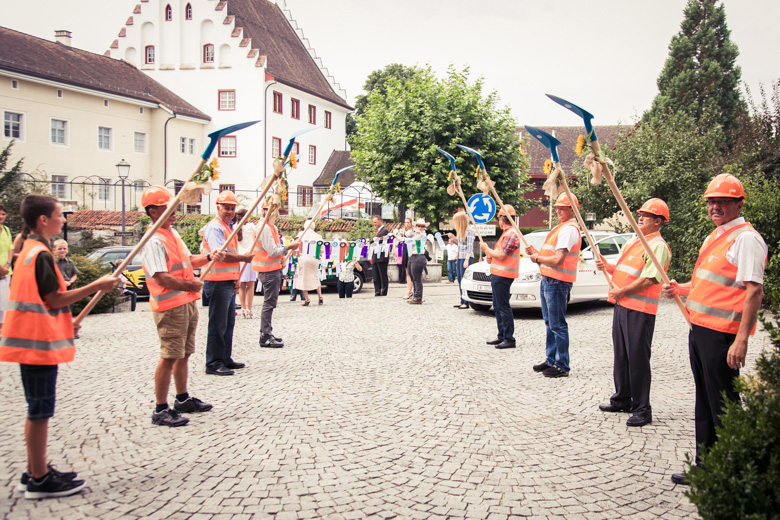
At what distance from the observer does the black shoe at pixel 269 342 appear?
905 cm

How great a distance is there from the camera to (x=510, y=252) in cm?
893

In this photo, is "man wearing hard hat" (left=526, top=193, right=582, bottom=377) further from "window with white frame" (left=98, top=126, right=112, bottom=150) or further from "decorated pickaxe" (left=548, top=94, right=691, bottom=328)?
"window with white frame" (left=98, top=126, right=112, bottom=150)

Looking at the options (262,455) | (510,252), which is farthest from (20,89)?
(262,455)

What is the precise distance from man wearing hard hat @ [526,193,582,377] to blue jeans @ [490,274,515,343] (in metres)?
1.61

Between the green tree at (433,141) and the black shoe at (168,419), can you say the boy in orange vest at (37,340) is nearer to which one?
the black shoe at (168,419)


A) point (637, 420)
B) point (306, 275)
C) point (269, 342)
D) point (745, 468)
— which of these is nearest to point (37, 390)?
point (745, 468)

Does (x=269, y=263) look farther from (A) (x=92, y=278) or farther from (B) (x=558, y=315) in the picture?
(A) (x=92, y=278)

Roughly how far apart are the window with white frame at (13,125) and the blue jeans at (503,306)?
28352mm

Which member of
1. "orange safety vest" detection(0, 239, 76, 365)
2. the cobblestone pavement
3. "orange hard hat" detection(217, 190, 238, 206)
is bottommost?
the cobblestone pavement

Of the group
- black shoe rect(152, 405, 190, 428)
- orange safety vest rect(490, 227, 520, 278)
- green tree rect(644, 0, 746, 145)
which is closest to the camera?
black shoe rect(152, 405, 190, 428)

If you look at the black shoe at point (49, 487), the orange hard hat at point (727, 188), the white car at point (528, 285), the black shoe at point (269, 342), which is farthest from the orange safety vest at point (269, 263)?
the orange hard hat at point (727, 188)

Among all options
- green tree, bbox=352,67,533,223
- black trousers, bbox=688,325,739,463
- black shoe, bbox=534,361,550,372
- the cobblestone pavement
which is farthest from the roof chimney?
black trousers, bbox=688,325,739,463

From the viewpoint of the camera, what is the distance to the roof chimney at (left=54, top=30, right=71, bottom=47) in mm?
35500

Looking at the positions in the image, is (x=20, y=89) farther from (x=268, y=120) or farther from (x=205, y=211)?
(x=268, y=120)
